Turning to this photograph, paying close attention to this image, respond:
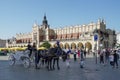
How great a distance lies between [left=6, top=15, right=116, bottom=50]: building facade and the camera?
9402cm

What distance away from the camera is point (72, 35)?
113438mm

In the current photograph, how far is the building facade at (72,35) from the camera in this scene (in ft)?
308

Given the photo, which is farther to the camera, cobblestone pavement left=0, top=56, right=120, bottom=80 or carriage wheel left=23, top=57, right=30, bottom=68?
carriage wheel left=23, top=57, right=30, bottom=68

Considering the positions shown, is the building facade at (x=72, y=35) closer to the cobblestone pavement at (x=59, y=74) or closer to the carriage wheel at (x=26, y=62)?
the carriage wheel at (x=26, y=62)

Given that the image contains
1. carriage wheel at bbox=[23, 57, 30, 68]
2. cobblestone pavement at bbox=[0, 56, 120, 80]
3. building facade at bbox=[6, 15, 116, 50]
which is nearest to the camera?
cobblestone pavement at bbox=[0, 56, 120, 80]

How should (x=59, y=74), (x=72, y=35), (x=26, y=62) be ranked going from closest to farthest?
(x=59, y=74)
(x=26, y=62)
(x=72, y=35)

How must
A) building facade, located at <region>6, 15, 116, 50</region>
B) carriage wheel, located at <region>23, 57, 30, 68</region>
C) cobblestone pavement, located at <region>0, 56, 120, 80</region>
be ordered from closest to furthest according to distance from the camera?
cobblestone pavement, located at <region>0, 56, 120, 80</region>, carriage wheel, located at <region>23, 57, 30, 68</region>, building facade, located at <region>6, 15, 116, 50</region>

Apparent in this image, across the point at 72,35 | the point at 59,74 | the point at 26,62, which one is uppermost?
the point at 72,35

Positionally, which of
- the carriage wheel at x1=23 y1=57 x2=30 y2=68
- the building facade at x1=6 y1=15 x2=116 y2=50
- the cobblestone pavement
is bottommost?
the cobblestone pavement

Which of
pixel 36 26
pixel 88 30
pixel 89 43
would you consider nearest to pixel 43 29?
pixel 36 26

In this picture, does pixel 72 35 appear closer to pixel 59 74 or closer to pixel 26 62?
pixel 26 62

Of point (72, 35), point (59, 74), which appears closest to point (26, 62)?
point (59, 74)

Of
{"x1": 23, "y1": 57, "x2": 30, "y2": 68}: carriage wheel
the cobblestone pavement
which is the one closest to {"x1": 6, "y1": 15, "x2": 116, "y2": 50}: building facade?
{"x1": 23, "y1": 57, "x2": 30, "y2": 68}: carriage wheel

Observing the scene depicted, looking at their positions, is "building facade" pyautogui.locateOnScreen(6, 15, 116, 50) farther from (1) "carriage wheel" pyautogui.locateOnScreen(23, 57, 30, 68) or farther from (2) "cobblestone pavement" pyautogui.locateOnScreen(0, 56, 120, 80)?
(2) "cobblestone pavement" pyautogui.locateOnScreen(0, 56, 120, 80)
